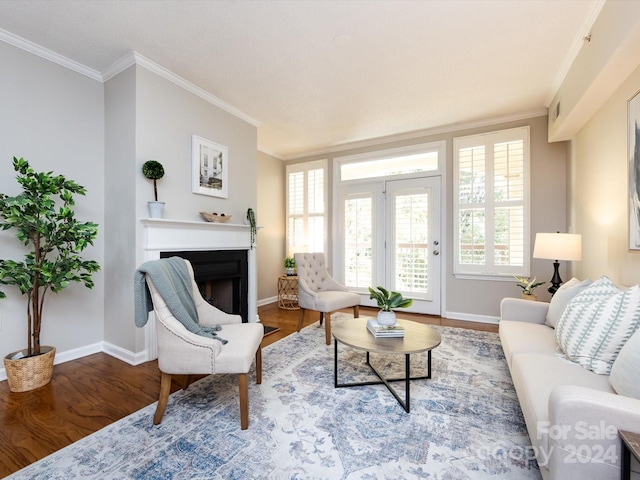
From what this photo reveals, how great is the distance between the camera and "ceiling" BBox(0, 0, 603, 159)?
209 centimetres

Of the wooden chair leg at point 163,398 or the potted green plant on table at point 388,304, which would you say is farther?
the potted green plant on table at point 388,304

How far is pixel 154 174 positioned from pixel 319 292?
2.19 m

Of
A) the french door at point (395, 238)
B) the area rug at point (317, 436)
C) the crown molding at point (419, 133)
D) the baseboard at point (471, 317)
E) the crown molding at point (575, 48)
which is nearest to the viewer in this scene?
the area rug at point (317, 436)

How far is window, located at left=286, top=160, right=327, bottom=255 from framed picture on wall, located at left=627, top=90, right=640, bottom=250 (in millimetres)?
3703

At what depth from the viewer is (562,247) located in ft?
9.04

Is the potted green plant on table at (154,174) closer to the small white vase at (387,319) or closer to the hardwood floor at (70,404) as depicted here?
the hardwood floor at (70,404)

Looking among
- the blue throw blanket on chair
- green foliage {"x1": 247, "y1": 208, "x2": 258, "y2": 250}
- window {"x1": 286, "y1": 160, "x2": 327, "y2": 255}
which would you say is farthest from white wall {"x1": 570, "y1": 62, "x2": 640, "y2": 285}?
green foliage {"x1": 247, "y1": 208, "x2": 258, "y2": 250}

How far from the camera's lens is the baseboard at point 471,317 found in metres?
3.91

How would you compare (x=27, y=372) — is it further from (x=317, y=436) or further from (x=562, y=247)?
(x=562, y=247)

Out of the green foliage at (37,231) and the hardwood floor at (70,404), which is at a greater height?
the green foliage at (37,231)

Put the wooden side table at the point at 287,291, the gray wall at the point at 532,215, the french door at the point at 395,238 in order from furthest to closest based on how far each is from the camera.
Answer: the wooden side table at the point at 287,291 < the french door at the point at 395,238 < the gray wall at the point at 532,215

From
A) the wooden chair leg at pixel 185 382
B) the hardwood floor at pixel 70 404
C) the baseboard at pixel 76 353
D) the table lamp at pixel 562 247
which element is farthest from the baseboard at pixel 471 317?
the baseboard at pixel 76 353

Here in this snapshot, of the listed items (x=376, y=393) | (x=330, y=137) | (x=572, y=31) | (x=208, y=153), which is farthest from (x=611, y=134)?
(x=208, y=153)

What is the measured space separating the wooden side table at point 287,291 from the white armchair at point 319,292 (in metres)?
1.02
